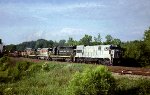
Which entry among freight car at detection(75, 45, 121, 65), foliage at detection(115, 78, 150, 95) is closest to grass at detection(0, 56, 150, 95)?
foliage at detection(115, 78, 150, 95)

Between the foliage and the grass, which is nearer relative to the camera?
the foliage

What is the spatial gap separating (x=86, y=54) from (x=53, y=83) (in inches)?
1011

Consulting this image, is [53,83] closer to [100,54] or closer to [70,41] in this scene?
[100,54]

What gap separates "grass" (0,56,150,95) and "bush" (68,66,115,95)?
1563 mm

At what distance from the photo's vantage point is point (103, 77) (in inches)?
1175

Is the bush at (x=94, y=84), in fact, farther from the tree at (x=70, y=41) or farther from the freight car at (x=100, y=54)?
the tree at (x=70, y=41)

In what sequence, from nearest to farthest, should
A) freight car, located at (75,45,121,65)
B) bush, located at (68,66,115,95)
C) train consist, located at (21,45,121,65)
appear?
bush, located at (68,66,115,95) → freight car, located at (75,45,121,65) → train consist, located at (21,45,121,65)

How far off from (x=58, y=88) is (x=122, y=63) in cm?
2423

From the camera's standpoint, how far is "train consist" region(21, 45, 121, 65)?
57.1 metres

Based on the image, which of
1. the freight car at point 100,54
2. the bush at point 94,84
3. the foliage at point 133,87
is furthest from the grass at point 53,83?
the freight car at point 100,54

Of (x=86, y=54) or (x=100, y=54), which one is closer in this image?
(x=100, y=54)

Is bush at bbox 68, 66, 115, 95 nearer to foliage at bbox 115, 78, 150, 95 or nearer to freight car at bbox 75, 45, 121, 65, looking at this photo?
foliage at bbox 115, 78, 150, 95

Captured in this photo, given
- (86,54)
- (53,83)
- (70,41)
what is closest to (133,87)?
(53,83)

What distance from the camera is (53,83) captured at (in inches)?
1623
